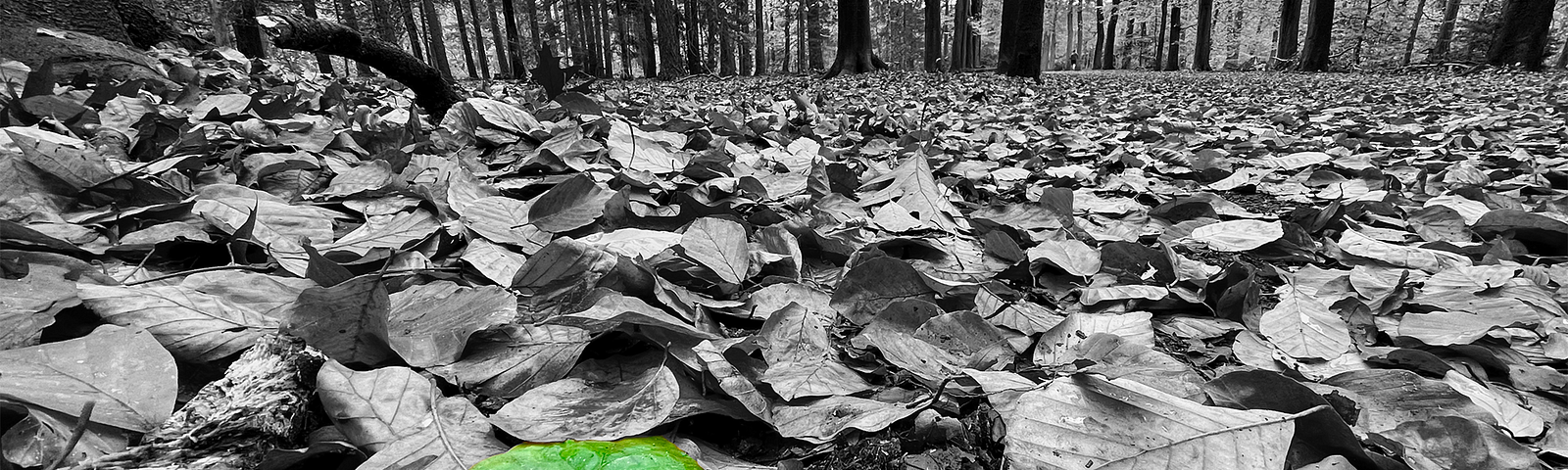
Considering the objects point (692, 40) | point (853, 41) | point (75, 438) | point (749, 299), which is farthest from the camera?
point (692, 40)

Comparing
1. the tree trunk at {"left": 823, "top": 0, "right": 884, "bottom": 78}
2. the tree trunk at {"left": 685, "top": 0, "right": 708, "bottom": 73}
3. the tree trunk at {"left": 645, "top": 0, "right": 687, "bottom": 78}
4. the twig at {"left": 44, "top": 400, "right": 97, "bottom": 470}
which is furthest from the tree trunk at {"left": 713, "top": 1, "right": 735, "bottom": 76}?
the twig at {"left": 44, "top": 400, "right": 97, "bottom": 470}

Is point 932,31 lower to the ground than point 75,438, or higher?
lower

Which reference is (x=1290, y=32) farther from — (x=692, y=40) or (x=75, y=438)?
(x=75, y=438)

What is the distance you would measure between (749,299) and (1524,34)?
13353mm

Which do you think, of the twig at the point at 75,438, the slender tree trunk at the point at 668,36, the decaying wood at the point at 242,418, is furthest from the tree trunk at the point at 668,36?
the twig at the point at 75,438

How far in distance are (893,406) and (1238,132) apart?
3.18 metres

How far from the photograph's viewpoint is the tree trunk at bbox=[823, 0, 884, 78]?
11.0m

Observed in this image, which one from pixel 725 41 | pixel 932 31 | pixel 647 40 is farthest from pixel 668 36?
pixel 932 31

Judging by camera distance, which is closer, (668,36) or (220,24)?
(220,24)

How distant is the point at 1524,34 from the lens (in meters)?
9.73

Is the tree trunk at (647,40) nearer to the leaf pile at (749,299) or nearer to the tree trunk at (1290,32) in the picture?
the tree trunk at (1290,32)

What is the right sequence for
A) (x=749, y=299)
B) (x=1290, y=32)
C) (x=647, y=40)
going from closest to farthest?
(x=749, y=299), (x=647, y=40), (x=1290, y=32)

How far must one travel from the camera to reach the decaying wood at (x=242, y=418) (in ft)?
1.69

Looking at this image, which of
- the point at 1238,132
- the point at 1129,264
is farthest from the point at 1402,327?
the point at 1238,132
